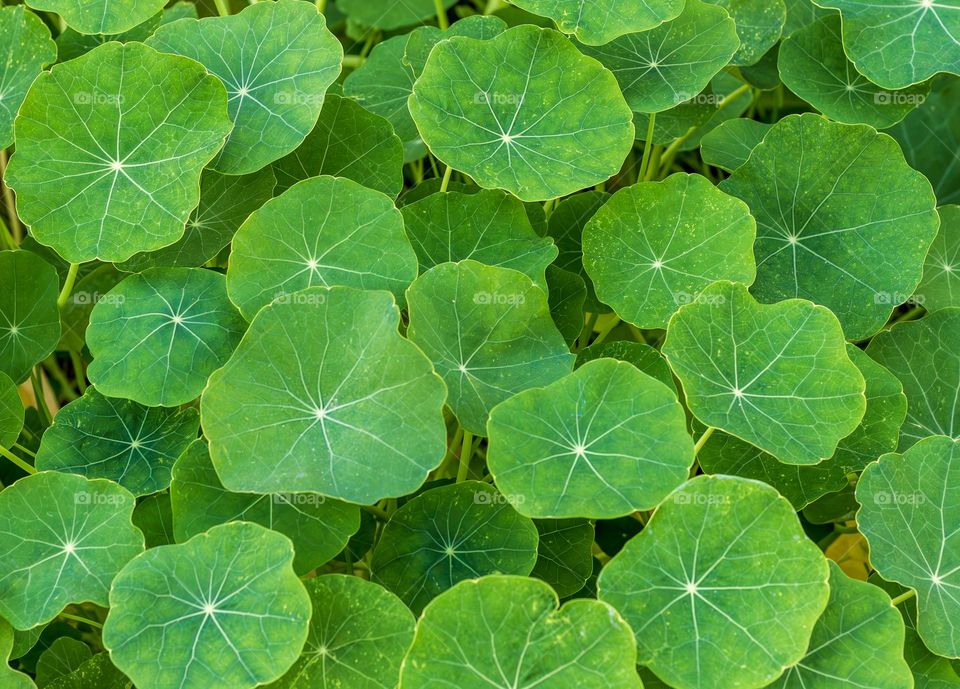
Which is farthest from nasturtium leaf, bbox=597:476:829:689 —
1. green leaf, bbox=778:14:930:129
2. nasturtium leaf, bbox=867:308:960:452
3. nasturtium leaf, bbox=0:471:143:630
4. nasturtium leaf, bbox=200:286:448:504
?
green leaf, bbox=778:14:930:129

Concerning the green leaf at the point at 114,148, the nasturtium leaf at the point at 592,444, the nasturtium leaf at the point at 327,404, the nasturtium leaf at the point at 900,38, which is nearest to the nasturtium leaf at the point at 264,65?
the green leaf at the point at 114,148

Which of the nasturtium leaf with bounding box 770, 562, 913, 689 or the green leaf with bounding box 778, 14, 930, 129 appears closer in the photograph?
the nasturtium leaf with bounding box 770, 562, 913, 689

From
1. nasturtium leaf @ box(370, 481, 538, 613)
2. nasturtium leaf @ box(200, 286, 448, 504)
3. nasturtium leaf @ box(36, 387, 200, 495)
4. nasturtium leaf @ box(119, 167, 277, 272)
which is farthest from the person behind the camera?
nasturtium leaf @ box(119, 167, 277, 272)

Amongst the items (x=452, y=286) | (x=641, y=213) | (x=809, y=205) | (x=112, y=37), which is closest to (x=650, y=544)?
(x=452, y=286)

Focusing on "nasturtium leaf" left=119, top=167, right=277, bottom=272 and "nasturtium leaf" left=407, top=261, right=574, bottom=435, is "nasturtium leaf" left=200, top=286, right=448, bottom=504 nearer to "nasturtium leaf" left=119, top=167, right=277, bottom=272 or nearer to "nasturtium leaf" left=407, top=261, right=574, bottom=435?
"nasturtium leaf" left=407, top=261, right=574, bottom=435

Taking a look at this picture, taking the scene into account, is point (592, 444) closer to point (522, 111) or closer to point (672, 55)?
point (522, 111)

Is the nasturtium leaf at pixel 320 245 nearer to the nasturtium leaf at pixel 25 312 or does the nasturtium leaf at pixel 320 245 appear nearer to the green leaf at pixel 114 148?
the green leaf at pixel 114 148
